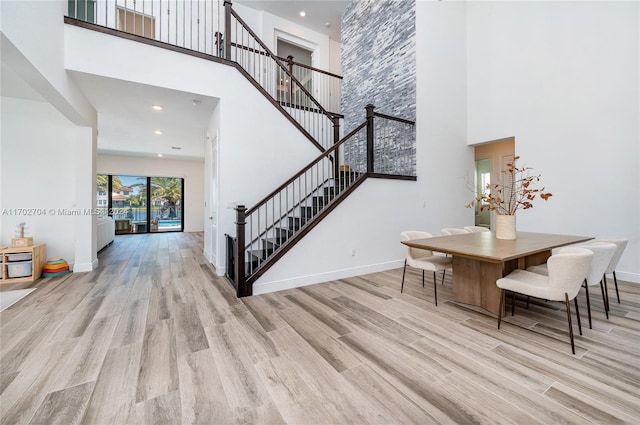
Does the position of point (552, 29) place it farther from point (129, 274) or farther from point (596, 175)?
point (129, 274)

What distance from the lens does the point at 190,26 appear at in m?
5.14

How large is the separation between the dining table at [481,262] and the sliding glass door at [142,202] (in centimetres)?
1023

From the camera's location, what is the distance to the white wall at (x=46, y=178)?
4.24 m

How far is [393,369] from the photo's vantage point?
6.17 ft

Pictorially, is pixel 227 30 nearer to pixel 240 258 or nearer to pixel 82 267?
pixel 240 258

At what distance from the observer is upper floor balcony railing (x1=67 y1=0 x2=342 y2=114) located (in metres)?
5.15

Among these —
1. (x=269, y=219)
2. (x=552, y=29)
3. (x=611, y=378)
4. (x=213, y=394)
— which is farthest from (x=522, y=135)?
(x=213, y=394)

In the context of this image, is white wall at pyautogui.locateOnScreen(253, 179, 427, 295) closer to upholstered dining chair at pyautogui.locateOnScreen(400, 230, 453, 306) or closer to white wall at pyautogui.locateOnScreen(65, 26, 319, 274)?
upholstered dining chair at pyautogui.locateOnScreen(400, 230, 453, 306)

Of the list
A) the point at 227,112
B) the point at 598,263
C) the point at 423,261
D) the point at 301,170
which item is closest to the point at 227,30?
the point at 227,112

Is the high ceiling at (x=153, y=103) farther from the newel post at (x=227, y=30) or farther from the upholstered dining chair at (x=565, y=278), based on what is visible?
the upholstered dining chair at (x=565, y=278)

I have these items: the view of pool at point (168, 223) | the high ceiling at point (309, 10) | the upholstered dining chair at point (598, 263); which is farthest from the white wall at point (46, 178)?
the upholstered dining chair at point (598, 263)

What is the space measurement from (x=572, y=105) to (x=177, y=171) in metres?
11.4

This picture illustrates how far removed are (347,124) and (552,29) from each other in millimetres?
→ 4032

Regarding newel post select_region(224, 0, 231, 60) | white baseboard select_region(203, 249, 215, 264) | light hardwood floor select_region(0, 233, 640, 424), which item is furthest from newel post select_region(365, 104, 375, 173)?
white baseboard select_region(203, 249, 215, 264)
